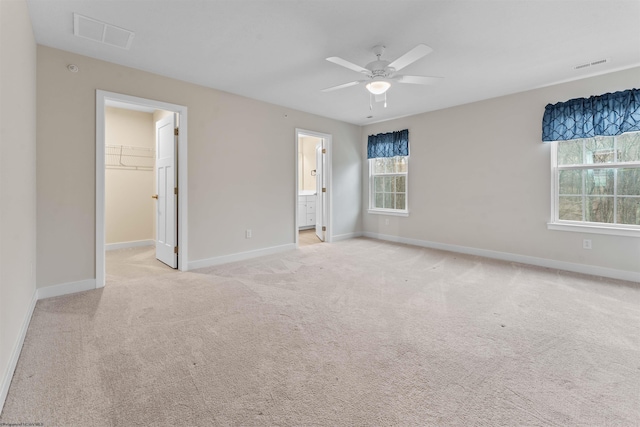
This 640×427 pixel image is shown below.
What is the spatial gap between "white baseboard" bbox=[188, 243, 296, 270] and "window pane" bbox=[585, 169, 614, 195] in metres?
4.19

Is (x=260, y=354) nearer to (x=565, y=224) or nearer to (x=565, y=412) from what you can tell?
(x=565, y=412)

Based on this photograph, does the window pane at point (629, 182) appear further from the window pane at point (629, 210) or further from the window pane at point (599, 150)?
the window pane at point (599, 150)

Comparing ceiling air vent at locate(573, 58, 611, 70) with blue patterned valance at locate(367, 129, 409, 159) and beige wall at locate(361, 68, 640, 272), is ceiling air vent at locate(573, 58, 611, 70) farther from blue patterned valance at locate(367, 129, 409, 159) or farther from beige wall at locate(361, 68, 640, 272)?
blue patterned valance at locate(367, 129, 409, 159)

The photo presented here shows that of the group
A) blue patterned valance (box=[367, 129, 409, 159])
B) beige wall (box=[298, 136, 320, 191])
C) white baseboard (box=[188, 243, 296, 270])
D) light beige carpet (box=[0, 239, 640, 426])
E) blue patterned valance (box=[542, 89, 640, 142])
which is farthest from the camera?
beige wall (box=[298, 136, 320, 191])

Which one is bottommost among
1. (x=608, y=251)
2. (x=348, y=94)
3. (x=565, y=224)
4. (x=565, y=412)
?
(x=565, y=412)

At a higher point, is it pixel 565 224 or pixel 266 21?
pixel 266 21

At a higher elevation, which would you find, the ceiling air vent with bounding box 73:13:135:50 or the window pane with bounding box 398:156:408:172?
the ceiling air vent with bounding box 73:13:135:50

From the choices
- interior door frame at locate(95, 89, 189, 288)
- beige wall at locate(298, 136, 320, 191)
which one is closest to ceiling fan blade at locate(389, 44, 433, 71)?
interior door frame at locate(95, 89, 189, 288)

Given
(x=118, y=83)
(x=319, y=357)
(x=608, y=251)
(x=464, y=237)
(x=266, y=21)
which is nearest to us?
(x=319, y=357)

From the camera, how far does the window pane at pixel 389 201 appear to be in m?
5.97

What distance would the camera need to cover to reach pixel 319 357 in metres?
1.89

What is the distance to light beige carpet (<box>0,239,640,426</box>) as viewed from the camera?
143cm

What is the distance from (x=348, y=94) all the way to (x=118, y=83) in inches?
111

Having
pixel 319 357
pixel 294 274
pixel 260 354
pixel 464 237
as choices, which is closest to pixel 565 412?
pixel 319 357
